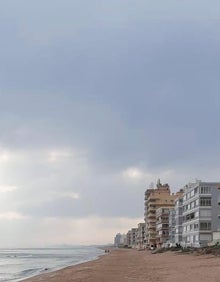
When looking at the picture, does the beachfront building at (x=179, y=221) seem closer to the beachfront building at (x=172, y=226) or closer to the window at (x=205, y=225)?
the beachfront building at (x=172, y=226)

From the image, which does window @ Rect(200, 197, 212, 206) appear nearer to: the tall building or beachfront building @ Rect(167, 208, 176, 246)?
beachfront building @ Rect(167, 208, 176, 246)

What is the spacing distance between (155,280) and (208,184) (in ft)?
277

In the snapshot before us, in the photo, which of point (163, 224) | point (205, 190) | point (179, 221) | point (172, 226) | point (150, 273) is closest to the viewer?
point (150, 273)

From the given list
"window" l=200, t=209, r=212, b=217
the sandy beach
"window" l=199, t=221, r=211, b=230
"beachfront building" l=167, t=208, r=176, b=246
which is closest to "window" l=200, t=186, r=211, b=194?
"window" l=200, t=209, r=212, b=217

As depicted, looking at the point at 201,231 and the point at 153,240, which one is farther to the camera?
the point at 153,240

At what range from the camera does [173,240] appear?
159m

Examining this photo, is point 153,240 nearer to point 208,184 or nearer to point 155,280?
point 208,184

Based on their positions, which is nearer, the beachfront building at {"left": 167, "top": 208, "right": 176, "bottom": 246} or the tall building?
the beachfront building at {"left": 167, "top": 208, "right": 176, "bottom": 246}

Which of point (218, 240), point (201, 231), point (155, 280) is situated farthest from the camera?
point (201, 231)

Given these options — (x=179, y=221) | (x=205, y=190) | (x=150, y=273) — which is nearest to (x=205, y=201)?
(x=205, y=190)

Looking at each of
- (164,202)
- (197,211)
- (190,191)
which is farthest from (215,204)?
(164,202)

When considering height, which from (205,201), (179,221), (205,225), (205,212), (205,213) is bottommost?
(205,225)

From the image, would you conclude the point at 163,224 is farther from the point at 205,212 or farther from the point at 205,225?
the point at 205,225

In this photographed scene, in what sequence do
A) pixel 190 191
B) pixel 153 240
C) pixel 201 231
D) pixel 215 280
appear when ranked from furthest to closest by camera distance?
pixel 153 240 < pixel 190 191 < pixel 201 231 < pixel 215 280
